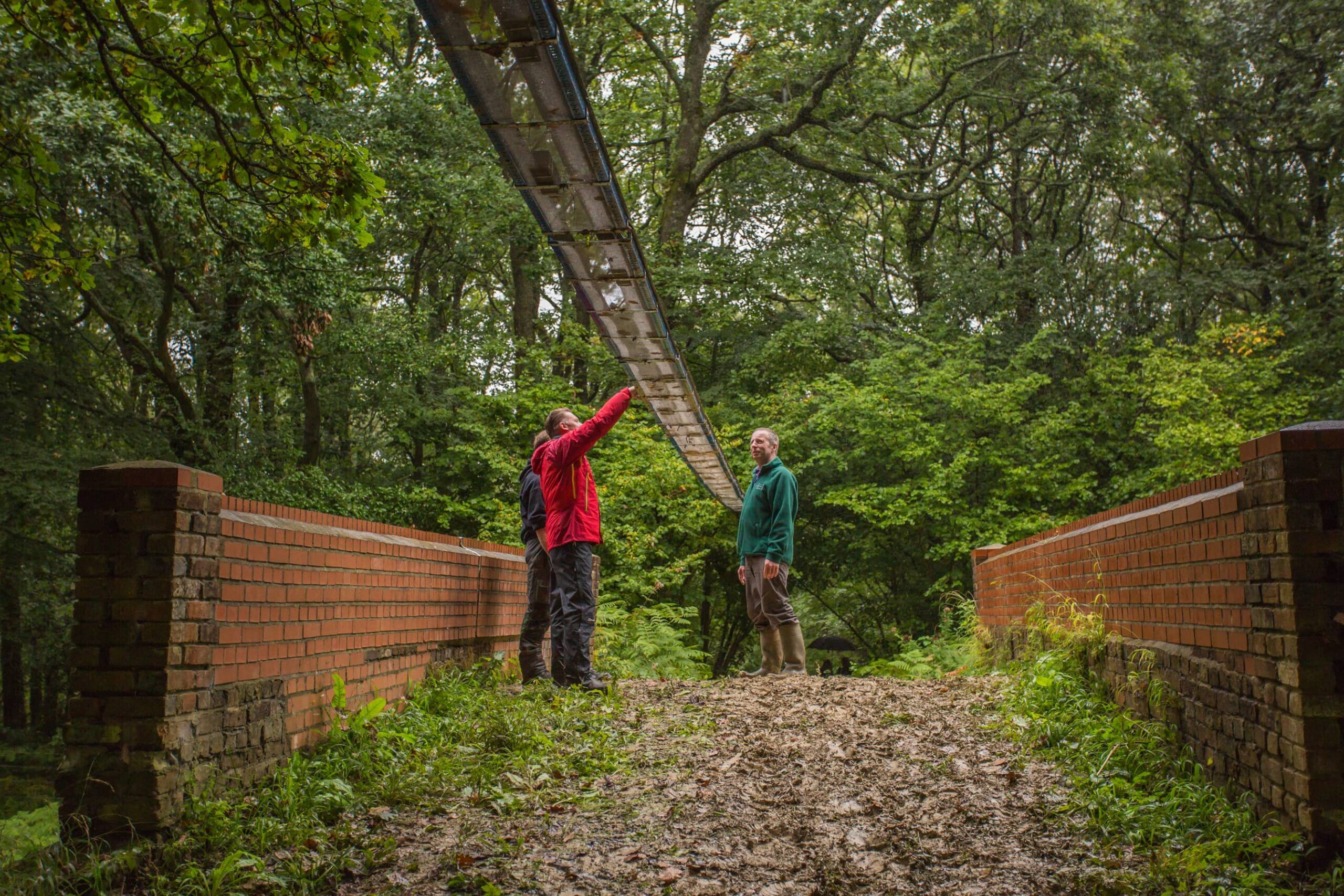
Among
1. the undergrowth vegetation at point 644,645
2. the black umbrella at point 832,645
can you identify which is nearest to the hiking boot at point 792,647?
the undergrowth vegetation at point 644,645

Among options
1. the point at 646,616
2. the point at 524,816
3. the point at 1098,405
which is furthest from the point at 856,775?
the point at 1098,405

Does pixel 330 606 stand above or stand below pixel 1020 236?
below

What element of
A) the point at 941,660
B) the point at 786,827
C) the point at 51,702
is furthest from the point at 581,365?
the point at 786,827

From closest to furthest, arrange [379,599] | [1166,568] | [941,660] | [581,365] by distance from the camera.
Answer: [1166,568] → [379,599] → [941,660] → [581,365]

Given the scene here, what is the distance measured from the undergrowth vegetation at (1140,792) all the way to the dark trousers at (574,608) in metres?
2.85

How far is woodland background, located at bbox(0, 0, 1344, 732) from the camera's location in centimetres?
1452

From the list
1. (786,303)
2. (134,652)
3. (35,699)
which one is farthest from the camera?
(35,699)

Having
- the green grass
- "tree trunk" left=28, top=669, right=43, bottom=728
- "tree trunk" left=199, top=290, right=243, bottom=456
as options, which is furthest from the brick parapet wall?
"tree trunk" left=28, top=669, right=43, bottom=728

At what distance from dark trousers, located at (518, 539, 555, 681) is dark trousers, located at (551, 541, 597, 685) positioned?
436 millimetres

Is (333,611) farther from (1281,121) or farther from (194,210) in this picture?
(1281,121)

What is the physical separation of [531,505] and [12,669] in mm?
17992

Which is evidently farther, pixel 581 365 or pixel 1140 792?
pixel 581 365

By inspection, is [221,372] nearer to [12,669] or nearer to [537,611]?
[12,669]

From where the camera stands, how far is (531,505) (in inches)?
295
